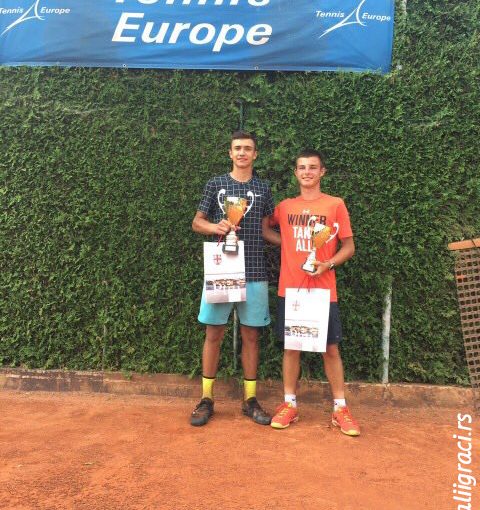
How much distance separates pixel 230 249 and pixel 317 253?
0.67 m

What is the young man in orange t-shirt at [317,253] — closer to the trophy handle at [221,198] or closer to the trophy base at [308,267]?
the trophy base at [308,267]

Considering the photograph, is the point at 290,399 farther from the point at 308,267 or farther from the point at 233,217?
the point at 233,217

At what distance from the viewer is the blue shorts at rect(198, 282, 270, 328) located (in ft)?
11.9

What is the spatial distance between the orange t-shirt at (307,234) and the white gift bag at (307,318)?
0.08 metres

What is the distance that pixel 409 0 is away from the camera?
4.06 meters

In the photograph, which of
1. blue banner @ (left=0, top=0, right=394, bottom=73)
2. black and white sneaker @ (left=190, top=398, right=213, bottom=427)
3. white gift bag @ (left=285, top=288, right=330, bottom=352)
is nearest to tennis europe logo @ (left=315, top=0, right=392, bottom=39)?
blue banner @ (left=0, top=0, right=394, bottom=73)

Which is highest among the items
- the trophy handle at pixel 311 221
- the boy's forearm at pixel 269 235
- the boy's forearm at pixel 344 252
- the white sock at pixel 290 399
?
the trophy handle at pixel 311 221

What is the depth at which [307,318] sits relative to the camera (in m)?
3.48

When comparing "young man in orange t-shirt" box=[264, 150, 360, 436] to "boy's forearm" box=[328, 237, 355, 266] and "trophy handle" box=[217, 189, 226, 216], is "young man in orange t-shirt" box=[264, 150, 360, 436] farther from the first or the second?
"trophy handle" box=[217, 189, 226, 216]

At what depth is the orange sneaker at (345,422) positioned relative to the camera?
3.44m

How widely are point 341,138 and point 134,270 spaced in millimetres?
2253

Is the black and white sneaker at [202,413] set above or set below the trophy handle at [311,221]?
below

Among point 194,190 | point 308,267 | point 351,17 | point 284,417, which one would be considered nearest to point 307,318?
point 308,267

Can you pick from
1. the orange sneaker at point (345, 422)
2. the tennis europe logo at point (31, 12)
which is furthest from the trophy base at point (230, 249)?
the tennis europe logo at point (31, 12)
